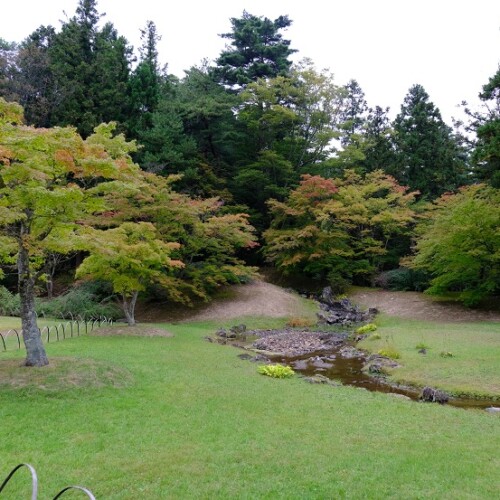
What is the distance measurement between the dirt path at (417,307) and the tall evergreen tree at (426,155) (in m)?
9.95

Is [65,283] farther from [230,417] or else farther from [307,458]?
[307,458]

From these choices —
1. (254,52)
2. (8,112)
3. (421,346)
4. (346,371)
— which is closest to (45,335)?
(8,112)

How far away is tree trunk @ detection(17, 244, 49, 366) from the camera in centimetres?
880

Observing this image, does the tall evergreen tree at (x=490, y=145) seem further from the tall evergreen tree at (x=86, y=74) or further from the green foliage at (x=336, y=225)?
the tall evergreen tree at (x=86, y=74)

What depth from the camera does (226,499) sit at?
4.58 m

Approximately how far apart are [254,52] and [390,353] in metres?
29.1

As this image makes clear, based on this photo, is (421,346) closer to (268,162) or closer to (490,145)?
(490,145)

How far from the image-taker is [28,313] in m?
8.86

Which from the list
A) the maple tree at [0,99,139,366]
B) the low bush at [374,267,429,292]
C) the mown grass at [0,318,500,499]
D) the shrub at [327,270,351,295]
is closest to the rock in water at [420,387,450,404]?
the mown grass at [0,318,500,499]

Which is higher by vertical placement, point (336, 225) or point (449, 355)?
point (336, 225)

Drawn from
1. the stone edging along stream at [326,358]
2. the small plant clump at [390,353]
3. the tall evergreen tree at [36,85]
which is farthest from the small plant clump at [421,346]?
the tall evergreen tree at [36,85]

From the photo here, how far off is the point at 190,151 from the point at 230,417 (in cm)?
2341

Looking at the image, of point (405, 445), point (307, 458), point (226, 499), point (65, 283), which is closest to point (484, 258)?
point (405, 445)

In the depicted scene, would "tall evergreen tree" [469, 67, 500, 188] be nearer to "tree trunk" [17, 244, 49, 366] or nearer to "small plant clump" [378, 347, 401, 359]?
"small plant clump" [378, 347, 401, 359]
